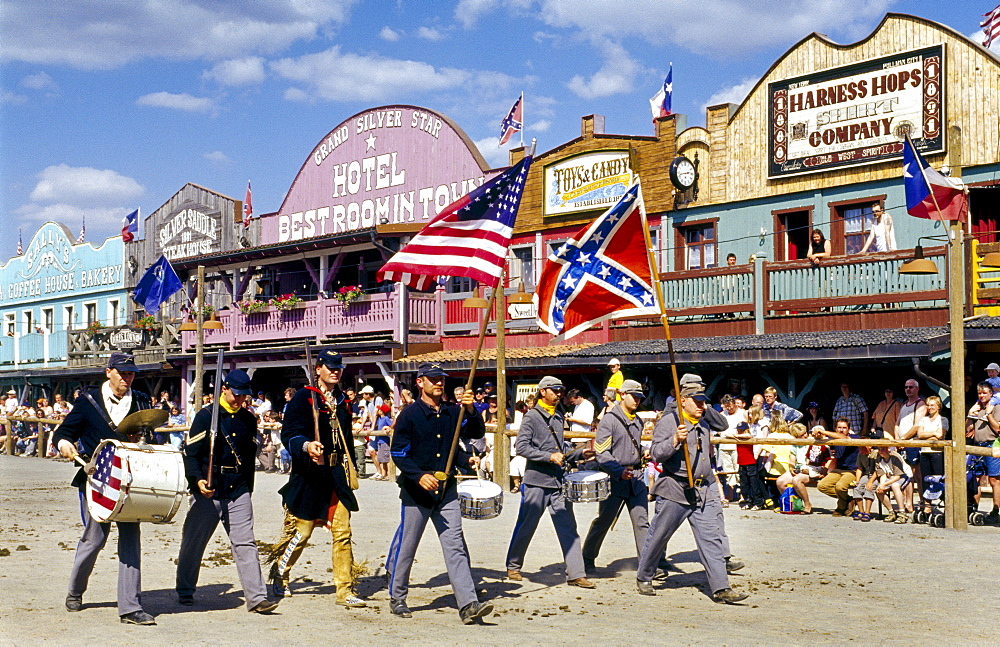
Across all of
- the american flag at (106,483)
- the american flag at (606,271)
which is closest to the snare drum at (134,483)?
the american flag at (106,483)

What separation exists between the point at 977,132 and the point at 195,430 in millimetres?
15614

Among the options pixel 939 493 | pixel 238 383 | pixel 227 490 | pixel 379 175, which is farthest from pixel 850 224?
pixel 227 490

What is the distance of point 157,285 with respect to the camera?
1223 inches

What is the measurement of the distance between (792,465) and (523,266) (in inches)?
507

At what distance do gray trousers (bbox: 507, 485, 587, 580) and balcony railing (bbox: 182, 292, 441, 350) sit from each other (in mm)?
18482

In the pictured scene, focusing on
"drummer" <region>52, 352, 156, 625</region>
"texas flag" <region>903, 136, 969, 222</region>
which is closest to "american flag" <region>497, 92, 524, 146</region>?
"texas flag" <region>903, 136, 969, 222</region>

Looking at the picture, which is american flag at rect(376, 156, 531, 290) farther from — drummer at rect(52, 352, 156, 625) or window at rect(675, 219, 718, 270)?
window at rect(675, 219, 718, 270)

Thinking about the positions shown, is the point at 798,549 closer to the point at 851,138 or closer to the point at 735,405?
the point at 735,405

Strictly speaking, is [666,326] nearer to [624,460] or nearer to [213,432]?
[624,460]

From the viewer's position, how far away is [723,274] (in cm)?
2195

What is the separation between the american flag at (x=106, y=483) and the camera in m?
7.95

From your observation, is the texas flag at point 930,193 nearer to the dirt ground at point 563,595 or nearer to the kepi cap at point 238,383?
the dirt ground at point 563,595

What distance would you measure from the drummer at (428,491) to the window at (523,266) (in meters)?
18.7

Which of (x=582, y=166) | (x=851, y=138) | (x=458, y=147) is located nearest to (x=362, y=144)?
(x=458, y=147)
